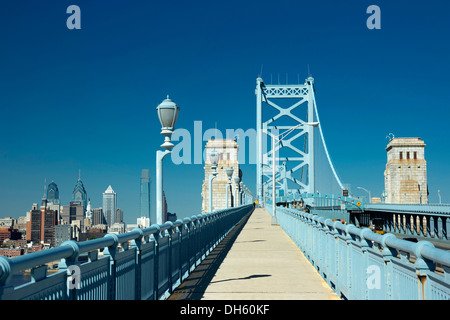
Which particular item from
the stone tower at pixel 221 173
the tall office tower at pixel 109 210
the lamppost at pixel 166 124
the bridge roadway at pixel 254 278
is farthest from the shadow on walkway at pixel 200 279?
the stone tower at pixel 221 173

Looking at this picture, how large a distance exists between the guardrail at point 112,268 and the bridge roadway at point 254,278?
1.50 ft

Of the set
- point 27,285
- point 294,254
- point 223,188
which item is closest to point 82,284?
point 27,285

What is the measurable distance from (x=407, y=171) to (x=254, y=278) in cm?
8781

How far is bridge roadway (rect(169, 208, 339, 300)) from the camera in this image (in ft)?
28.1

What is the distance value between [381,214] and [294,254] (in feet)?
238

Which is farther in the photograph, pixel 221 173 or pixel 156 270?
pixel 221 173

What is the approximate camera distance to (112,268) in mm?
5430

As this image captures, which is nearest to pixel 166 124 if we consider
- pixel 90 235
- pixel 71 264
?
pixel 90 235

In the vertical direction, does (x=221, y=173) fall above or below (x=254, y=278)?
above

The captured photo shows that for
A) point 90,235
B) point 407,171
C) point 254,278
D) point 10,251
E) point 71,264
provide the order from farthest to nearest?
point 407,171
point 254,278
point 90,235
point 10,251
point 71,264

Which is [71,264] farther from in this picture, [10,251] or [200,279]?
[200,279]

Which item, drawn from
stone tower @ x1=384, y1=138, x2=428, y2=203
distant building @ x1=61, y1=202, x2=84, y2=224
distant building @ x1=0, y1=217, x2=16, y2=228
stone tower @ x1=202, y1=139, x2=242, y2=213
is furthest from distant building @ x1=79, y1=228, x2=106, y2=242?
stone tower @ x1=384, y1=138, x2=428, y2=203

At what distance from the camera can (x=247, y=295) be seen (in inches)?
332

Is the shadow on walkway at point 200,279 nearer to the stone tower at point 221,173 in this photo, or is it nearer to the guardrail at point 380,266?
the guardrail at point 380,266
